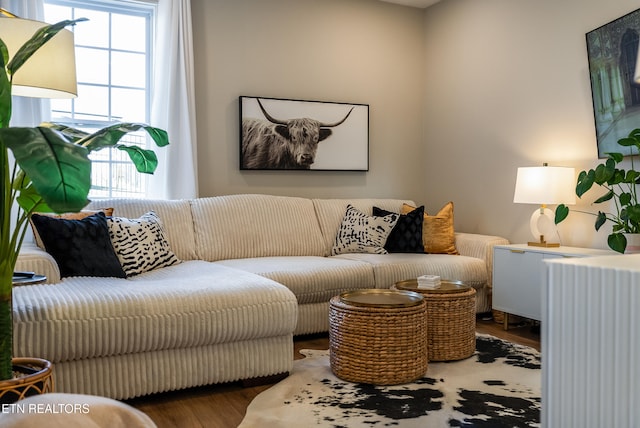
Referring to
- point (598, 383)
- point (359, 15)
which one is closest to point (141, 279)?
point (598, 383)

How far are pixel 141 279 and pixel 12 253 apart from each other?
122 cm

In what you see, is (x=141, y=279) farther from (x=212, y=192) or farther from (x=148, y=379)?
(x=212, y=192)

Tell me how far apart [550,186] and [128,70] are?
310 cm

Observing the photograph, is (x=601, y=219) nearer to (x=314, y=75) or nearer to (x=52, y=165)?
(x=314, y=75)

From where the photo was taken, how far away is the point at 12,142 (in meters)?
1.30

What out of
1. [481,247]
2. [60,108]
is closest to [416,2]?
[481,247]

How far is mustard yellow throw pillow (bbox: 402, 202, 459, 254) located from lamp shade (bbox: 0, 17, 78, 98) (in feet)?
9.08

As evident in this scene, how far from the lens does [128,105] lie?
4.20 metres

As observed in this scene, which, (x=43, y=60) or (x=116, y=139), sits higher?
(x=43, y=60)

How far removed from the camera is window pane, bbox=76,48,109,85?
405cm

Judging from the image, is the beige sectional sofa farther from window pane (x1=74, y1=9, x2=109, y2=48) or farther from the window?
window pane (x1=74, y1=9, x2=109, y2=48)

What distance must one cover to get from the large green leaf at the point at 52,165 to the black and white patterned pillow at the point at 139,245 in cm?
175

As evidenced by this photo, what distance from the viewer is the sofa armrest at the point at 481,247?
4066 millimetres

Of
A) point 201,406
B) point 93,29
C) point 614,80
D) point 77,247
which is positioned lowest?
point 201,406
